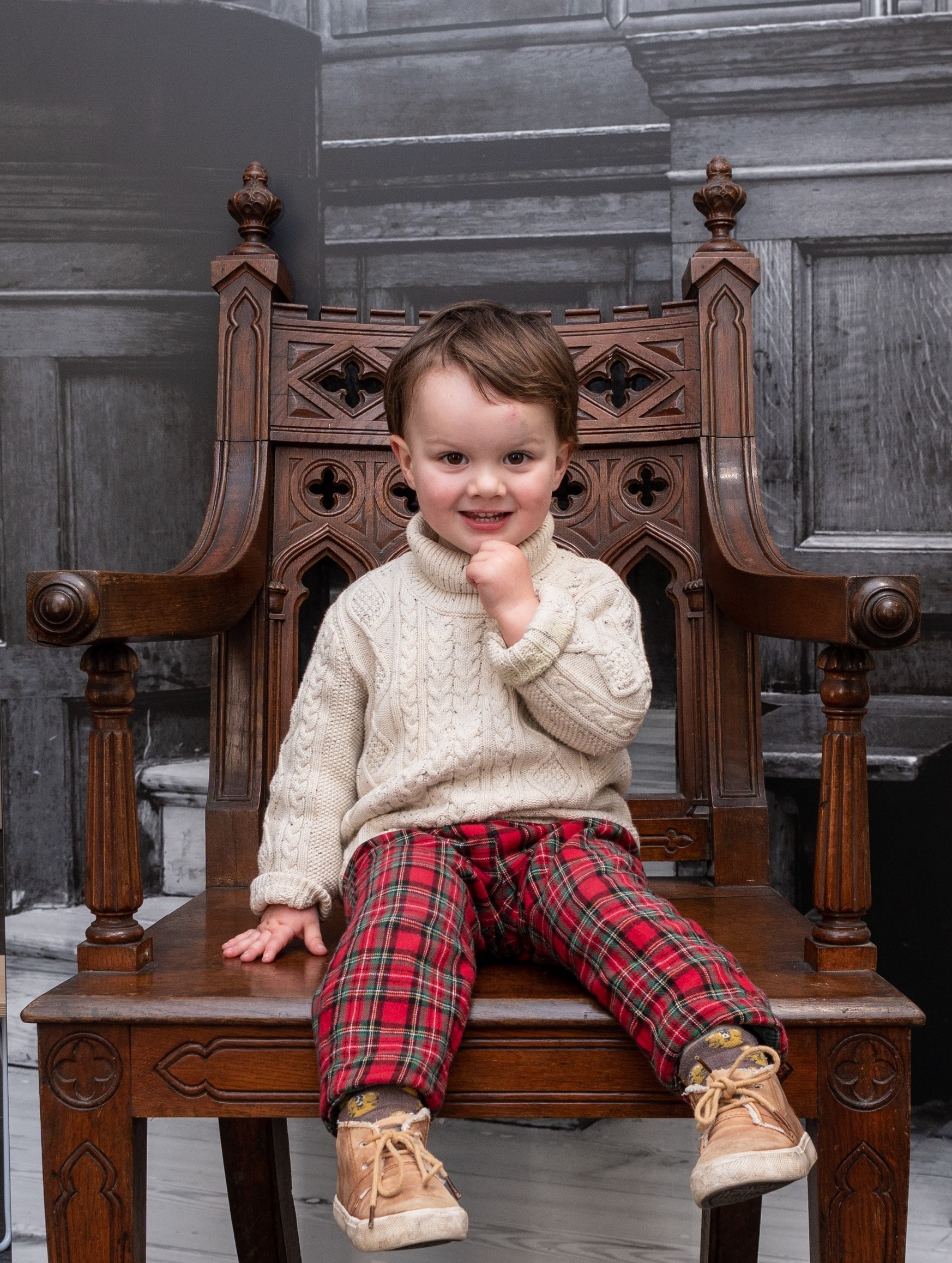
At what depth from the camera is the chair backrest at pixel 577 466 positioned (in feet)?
4.73

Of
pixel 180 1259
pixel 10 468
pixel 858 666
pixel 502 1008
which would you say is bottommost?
pixel 180 1259

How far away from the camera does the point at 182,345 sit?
174 cm

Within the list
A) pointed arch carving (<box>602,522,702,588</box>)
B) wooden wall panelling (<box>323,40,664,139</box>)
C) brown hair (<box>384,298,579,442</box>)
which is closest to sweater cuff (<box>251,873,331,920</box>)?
brown hair (<box>384,298,579,442</box>)

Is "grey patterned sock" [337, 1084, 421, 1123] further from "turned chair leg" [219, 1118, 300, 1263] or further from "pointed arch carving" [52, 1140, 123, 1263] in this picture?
"turned chair leg" [219, 1118, 300, 1263]

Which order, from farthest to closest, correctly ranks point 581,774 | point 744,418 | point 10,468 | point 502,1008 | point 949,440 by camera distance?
point 10,468 → point 949,440 → point 744,418 → point 581,774 → point 502,1008

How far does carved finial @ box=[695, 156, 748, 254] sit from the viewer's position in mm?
1488

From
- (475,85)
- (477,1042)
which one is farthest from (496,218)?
(477,1042)

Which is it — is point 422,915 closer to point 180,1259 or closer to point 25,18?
point 180,1259

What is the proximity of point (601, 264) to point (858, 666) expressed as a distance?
882mm

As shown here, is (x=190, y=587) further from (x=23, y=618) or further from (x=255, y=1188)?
(x=255, y=1188)

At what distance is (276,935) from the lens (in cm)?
111

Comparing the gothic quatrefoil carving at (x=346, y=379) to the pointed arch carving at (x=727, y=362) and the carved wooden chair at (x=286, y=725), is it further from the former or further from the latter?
the pointed arch carving at (x=727, y=362)

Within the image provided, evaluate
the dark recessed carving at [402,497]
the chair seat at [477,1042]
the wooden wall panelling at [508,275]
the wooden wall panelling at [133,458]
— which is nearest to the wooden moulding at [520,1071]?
the chair seat at [477,1042]

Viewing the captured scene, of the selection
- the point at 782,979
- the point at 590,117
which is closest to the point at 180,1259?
the point at 782,979
